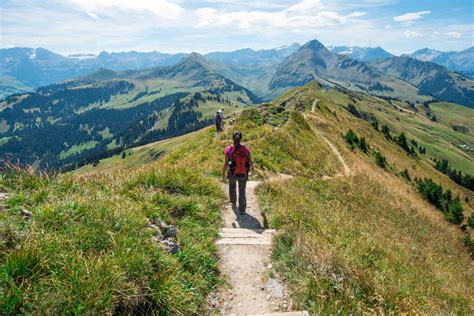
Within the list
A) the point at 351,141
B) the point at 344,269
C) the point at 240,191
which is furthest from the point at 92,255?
the point at 351,141

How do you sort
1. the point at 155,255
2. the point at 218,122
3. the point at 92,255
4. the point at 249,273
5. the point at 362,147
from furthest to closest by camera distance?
the point at 362,147 → the point at 218,122 → the point at 249,273 → the point at 155,255 → the point at 92,255

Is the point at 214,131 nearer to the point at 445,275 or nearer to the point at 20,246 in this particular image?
the point at 445,275

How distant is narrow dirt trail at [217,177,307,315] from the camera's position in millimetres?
8109

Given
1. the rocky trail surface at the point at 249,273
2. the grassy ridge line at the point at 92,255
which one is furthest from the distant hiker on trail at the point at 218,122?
the grassy ridge line at the point at 92,255

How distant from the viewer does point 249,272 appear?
950cm

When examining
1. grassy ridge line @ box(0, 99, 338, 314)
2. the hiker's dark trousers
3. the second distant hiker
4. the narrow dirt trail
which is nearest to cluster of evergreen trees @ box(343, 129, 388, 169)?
the second distant hiker

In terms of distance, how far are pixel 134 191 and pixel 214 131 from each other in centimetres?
2667

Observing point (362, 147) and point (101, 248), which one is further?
point (362, 147)

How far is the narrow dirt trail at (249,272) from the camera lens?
26.6 feet

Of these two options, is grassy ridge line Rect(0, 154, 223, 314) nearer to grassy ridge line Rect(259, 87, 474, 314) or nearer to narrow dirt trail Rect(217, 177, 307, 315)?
narrow dirt trail Rect(217, 177, 307, 315)

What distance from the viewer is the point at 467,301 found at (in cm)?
1246

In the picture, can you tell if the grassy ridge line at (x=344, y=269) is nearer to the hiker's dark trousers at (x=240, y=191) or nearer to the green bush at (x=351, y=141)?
the hiker's dark trousers at (x=240, y=191)

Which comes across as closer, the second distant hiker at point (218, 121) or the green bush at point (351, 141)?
the second distant hiker at point (218, 121)

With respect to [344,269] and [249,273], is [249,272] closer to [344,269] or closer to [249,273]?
[249,273]
